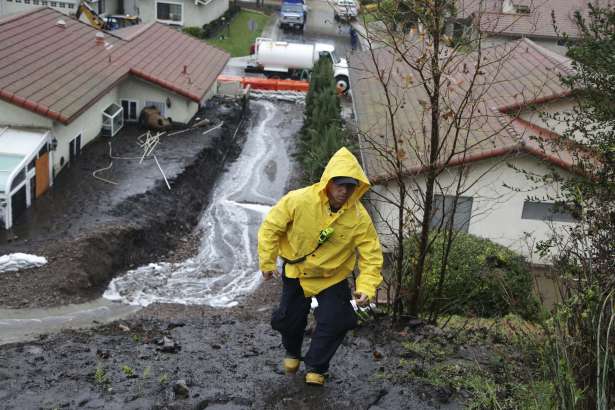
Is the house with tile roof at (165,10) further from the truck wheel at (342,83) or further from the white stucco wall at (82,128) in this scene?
the white stucco wall at (82,128)

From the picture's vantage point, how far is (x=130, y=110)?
24625 mm

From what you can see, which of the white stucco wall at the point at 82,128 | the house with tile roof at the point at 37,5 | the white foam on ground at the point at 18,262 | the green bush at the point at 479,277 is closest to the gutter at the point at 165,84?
the white stucco wall at the point at 82,128

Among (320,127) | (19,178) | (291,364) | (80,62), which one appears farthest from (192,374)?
(80,62)

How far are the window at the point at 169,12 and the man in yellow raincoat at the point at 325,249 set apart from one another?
140 feet

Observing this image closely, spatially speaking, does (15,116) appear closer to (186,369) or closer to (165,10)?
(186,369)

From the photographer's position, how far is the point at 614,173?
30.3 feet

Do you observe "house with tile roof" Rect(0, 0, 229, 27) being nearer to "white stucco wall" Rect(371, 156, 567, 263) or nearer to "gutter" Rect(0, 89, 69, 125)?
"gutter" Rect(0, 89, 69, 125)

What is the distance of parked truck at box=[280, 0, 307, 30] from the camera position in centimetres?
5109

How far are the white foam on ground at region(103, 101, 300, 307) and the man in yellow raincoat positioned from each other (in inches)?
293

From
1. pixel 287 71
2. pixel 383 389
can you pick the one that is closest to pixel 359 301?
pixel 383 389

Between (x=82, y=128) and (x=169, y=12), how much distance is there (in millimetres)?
27807

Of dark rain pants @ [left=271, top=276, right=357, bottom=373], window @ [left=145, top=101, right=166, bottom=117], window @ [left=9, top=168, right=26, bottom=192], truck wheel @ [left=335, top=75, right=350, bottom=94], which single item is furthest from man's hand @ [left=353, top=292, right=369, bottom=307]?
truck wheel @ [left=335, top=75, right=350, bottom=94]

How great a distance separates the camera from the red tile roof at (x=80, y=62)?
19016 mm

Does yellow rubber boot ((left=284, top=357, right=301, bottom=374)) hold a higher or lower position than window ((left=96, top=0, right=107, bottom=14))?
lower
